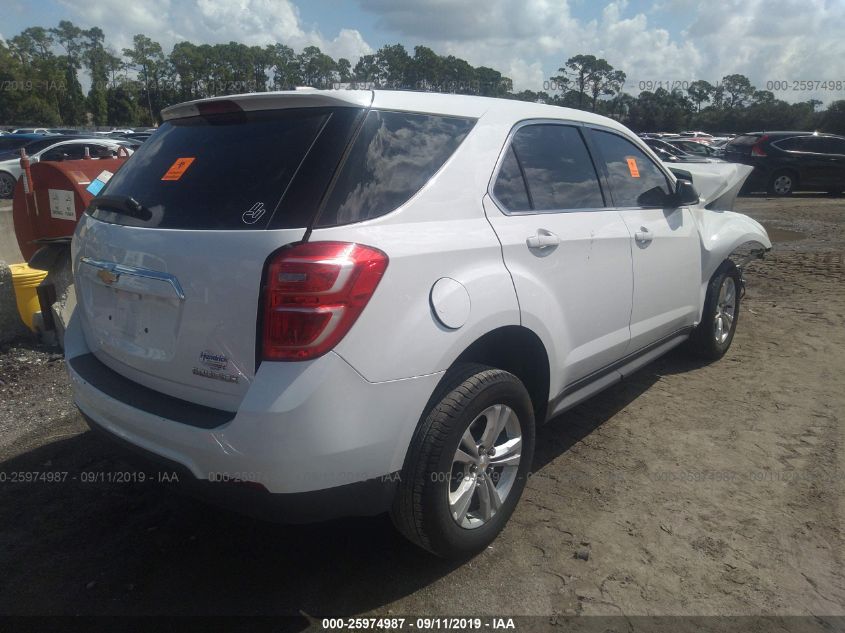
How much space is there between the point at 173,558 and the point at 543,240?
2.11m

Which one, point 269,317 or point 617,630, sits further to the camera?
point 617,630

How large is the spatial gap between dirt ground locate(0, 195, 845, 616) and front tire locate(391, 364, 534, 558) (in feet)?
0.67

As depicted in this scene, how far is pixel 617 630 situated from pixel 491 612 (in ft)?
1.50

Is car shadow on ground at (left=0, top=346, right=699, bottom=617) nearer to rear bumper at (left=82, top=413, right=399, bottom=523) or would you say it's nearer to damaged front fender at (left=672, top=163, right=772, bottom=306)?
rear bumper at (left=82, top=413, right=399, bottom=523)

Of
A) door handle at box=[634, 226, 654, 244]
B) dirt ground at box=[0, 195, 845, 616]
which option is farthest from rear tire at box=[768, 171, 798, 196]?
door handle at box=[634, 226, 654, 244]

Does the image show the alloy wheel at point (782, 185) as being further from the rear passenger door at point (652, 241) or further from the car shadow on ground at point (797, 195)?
the rear passenger door at point (652, 241)

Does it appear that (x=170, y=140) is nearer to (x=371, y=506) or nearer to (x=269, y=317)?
(x=269, y=317)

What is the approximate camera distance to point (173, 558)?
279 centimetres

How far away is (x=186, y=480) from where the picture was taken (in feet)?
7.50

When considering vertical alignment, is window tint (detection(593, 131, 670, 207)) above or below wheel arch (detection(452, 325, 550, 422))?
above

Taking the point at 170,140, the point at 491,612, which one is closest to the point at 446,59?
the point at 170,140

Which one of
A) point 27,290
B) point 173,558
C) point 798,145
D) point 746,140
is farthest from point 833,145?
point 173,558

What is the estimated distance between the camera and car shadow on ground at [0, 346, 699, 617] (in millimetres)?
2525

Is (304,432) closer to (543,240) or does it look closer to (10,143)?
(543,240)
